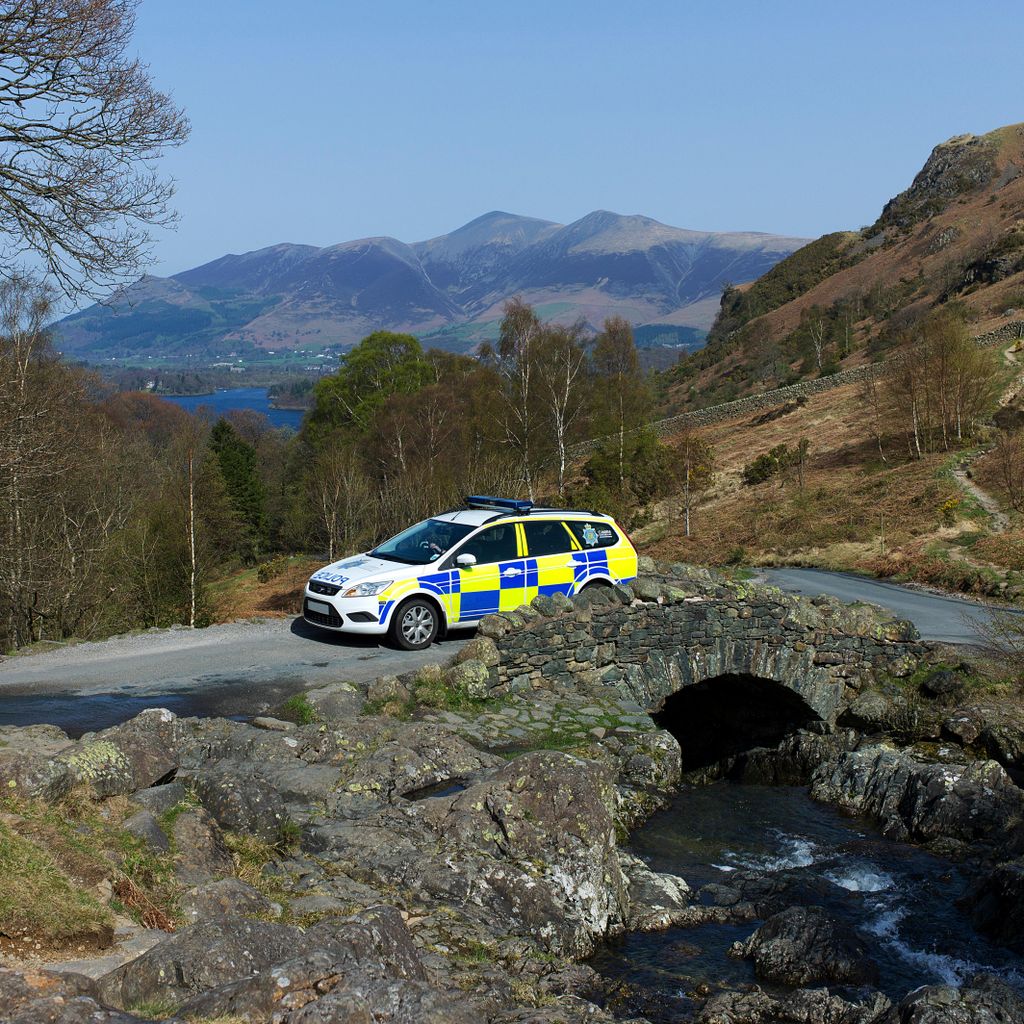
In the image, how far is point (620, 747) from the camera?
1205 centimetres

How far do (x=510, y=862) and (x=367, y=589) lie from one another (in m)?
5.49

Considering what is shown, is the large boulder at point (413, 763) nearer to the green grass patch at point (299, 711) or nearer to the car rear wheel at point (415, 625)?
the green grass patch at point (299, 711)

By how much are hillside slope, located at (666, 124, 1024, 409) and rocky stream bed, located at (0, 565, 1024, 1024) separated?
50132 millimetres

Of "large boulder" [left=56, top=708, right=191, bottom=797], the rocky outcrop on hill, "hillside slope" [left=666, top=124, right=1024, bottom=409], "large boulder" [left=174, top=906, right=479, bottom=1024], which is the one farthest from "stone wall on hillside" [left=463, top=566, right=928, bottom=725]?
the rocky outcrop on hill

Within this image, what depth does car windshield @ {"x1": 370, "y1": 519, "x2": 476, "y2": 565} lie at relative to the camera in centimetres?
1379

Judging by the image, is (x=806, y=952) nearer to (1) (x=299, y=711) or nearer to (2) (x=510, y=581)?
(1) (x=299, y=711)

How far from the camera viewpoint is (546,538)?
1430 cm

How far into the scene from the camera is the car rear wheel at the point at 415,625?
13.3 metres

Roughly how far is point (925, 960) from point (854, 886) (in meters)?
1.59

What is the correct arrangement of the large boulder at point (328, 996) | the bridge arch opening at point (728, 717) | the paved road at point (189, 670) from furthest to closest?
the bridge arch opening at point (728, 717)
the paved road at point (189, 670)
the large boulder at point (328, 996)

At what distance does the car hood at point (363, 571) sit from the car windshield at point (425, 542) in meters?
0.19

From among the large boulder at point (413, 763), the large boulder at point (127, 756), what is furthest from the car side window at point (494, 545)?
the large boulder at point (127, 756)

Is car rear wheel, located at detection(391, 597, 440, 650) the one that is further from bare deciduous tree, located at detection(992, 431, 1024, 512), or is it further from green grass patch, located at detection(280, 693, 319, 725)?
bare deciduous tree, located at detection(992, 431, 1024, 512)

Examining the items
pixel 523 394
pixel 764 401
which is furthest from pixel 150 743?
pixel 764 401
